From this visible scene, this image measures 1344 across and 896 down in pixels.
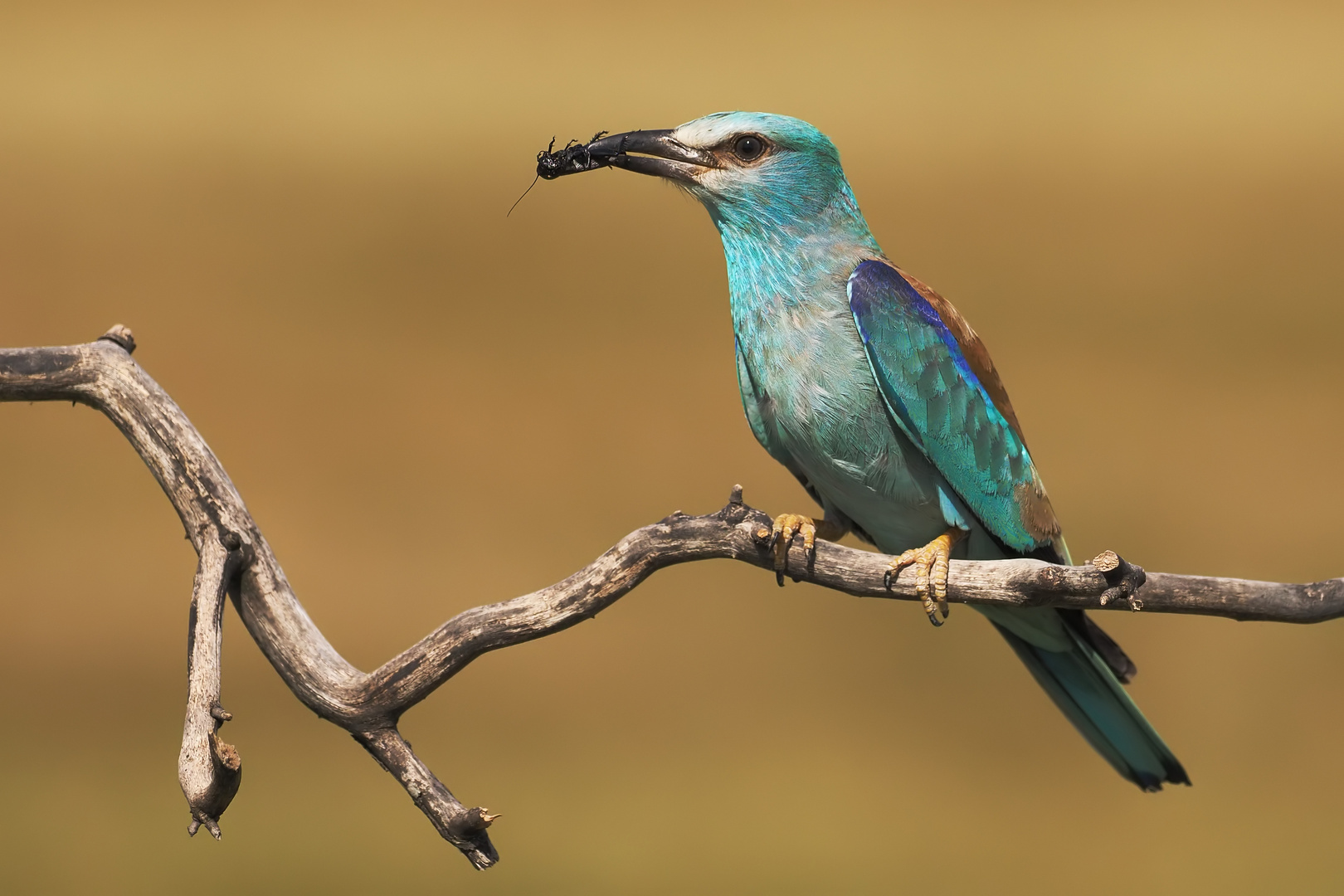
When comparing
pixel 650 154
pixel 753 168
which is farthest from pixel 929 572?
pixel 650 154

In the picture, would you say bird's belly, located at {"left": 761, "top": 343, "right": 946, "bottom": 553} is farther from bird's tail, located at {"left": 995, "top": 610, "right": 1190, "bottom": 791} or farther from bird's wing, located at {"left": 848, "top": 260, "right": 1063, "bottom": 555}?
bird's tail, located at {"left": 995, "top": 610, "right": 1190, "bottom": 791}

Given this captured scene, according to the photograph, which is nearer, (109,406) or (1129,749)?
(109,406)

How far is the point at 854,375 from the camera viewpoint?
1.90m

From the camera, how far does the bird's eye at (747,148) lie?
2029 millimetres

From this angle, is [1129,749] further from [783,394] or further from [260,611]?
[260,611]

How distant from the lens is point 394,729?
5.53 ft

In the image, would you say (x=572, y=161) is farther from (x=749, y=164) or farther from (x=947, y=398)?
(x=947, y=398)

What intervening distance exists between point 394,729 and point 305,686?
17 centimetres

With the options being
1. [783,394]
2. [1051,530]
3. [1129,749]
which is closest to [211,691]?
[783,394]

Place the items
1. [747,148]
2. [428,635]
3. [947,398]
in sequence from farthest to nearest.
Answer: [747,148] → [947,398] → [428,635]

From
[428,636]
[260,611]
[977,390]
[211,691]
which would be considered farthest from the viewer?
[977,390]

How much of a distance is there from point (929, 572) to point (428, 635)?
81 cm

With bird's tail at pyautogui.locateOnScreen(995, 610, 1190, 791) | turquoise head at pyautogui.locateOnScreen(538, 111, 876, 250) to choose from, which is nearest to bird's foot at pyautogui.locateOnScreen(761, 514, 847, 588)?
turquoise head at pyautogui.locateOnScreen(538, 111, 876, 250)

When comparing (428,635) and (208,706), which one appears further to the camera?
(428,635)
